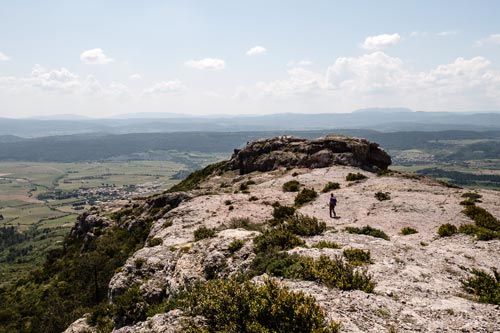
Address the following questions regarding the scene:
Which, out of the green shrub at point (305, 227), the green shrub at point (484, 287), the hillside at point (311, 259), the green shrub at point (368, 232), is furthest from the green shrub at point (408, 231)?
the green shrub at point (484, 287)

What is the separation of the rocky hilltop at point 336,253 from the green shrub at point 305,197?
8.2 inches

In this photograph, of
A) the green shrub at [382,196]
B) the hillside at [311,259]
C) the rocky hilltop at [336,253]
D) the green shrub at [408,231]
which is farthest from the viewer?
the green shrub at [382,196]

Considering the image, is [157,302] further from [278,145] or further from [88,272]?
[278,145]

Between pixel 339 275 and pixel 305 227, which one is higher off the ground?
pixel 339 275

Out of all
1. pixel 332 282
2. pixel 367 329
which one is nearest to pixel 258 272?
pixel 332 282

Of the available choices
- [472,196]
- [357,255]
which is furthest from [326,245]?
[472,196]

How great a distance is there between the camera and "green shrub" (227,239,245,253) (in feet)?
76.1

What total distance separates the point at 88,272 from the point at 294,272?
3182 cm

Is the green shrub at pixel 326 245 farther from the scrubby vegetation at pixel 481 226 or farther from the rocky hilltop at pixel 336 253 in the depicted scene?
the scrubby vegetation at pixel 481 226

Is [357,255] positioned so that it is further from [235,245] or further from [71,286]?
[71,286]

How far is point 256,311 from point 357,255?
9125 mm

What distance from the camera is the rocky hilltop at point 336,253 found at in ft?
48.1

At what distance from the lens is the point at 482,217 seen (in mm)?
27844

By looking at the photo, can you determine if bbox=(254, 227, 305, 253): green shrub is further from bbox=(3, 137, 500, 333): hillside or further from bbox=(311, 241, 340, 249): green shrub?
bbox=(311, 241, 340, 249): green shrub
